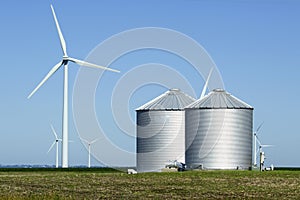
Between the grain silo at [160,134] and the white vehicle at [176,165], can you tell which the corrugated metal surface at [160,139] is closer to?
the grain silo at [160,134]

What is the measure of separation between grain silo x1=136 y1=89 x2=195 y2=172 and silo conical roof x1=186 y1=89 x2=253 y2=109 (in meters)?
6.71

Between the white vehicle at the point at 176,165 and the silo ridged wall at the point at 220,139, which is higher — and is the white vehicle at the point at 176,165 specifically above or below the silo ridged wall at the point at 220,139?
below

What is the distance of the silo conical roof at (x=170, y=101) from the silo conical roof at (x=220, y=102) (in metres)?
7.77

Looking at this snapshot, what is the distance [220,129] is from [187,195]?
49932mm

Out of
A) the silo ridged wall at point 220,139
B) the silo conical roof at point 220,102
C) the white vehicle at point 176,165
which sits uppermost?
the silo conical roof at point 220,102

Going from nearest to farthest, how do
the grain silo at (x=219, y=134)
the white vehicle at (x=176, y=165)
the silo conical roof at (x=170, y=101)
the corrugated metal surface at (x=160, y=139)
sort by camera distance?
the grain silo at (x=219, y=134) → the white vehicle at (x=176, y=165) → the corrugated metal surface at (x=160, y=139) → the silo conical roof at (x=170, y=101)

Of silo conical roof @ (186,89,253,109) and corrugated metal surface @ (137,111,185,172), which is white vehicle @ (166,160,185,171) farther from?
silo conical roof @ (186,89,253,109)

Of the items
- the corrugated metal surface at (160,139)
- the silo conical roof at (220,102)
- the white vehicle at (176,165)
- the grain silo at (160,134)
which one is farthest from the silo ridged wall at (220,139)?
the grain silo at (160,134)

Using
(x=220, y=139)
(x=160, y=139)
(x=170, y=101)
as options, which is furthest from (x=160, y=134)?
(x=220, y=139)

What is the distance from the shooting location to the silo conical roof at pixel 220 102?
94375mm

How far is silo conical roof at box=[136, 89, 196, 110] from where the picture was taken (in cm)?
10512

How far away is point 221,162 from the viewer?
91375 mm

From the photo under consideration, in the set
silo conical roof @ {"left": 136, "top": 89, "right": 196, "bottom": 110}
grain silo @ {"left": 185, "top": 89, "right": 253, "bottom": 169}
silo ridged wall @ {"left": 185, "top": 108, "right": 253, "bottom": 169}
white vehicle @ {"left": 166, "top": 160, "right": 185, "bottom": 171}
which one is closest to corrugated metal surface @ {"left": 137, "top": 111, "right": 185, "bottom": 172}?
white vehicle @ {"left": 166, "top": 160, "right": 185, "bottom": 171}

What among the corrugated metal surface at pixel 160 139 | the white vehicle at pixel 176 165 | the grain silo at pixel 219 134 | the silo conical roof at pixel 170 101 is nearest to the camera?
the grain silo at pixel 219 134
